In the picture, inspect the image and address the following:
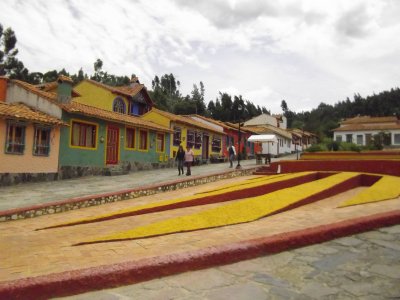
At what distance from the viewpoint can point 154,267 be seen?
3.61 meters

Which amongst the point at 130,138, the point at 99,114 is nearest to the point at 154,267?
the point at 99,114

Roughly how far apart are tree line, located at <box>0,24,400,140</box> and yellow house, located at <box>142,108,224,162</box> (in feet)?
15.4

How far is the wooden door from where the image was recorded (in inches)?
755

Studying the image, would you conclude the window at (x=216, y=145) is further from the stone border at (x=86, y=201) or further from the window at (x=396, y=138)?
the window at (x=396, y=138)

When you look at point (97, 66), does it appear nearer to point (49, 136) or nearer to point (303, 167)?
point (49, 136)

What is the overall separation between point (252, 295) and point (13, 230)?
5.63m

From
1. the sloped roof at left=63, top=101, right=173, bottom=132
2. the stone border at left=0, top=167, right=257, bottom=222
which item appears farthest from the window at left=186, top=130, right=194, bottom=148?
→ the stone border at left=0, top=167, right=257, bottom=222

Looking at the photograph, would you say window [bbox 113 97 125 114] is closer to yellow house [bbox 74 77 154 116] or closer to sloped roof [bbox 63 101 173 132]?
yellow house [bbox 74 77 154 116]

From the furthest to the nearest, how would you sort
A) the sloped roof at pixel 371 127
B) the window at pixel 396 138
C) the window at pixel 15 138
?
the sloped roof at pixel 371 127 < the window at pixel 396 138 < the window at pixel 15 138

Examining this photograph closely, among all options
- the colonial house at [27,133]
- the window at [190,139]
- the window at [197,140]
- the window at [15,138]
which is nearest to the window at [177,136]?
the window at [190,139]

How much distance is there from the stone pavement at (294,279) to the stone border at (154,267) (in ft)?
0.24

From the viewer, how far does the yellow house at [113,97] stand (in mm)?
26172

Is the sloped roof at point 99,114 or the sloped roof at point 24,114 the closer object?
the sloped roof at point 24,114

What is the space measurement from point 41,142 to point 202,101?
5421 cm
